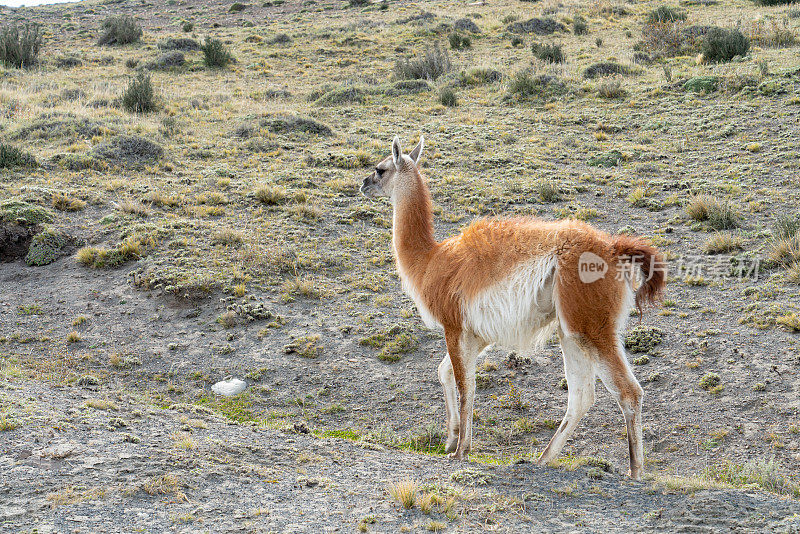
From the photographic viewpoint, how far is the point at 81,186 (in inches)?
487

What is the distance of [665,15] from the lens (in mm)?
26812

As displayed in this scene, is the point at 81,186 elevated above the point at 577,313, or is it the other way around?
the point at 577,313

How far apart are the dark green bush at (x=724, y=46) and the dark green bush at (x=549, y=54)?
15.1 ft

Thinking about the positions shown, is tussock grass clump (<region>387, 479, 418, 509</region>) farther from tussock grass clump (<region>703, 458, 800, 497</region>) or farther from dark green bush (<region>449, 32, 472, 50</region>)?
dark green bush (<region>449, 32, 472, 50</region>)

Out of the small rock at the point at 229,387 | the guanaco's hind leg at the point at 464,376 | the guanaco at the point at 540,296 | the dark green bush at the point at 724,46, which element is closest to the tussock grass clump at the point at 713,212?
the guanaco at the point at 540,296

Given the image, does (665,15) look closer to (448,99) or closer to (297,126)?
(448,99)

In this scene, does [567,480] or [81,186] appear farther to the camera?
[81,186]

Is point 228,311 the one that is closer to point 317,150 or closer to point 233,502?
point 233,502

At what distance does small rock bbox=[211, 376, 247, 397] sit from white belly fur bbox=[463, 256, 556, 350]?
9.79 feet

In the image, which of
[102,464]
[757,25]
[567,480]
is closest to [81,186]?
[102,464]

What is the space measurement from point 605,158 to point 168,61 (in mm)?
17524

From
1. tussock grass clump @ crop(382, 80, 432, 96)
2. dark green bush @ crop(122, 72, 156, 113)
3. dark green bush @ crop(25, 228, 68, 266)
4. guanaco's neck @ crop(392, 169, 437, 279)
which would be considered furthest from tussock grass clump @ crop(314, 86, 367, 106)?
guanaco's neck @ crop(392, 169, 437, 279)

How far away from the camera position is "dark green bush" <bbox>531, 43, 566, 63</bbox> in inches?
875

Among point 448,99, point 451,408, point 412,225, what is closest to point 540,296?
point 451,408
